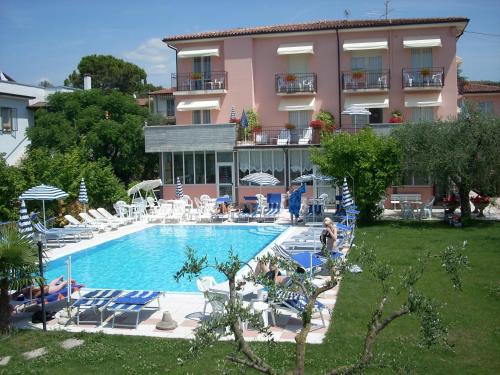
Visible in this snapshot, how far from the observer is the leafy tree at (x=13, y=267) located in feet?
30.2

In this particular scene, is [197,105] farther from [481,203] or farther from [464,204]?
[481,203]

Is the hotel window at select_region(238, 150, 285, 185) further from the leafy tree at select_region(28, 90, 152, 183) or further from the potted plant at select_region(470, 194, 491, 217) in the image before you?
the potted plant at select_region(470, 194, 491, 217)

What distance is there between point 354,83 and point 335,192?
6.78 meters

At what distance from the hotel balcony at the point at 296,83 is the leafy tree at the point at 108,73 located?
3176cm

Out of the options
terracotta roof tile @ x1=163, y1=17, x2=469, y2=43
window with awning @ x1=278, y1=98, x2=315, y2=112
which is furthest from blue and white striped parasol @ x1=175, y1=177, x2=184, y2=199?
terracotta roof tile @ x1=163, y1=17, x2=469, y2=43

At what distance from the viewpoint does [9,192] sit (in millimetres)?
20203

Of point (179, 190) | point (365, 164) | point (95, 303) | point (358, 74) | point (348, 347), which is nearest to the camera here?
point (348, 347)

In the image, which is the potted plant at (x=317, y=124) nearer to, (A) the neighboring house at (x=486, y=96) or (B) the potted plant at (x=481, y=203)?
(B) the potted plant at (x=481, y=203)

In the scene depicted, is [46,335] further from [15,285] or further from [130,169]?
[130,169]

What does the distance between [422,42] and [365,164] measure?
11.4 m

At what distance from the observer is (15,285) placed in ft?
30.5

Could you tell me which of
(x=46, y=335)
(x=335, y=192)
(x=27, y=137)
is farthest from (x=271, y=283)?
(x=27, y=137)

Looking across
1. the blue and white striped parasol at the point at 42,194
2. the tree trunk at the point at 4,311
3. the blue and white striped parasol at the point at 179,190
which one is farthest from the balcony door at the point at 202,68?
the tree trunk at the point at 4,311

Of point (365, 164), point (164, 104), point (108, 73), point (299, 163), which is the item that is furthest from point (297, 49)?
point (108, 73)
